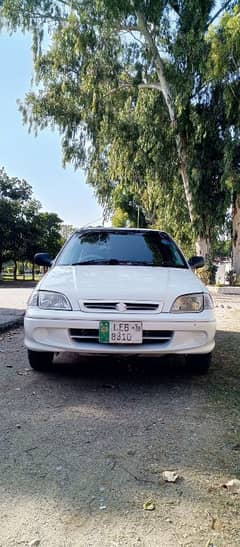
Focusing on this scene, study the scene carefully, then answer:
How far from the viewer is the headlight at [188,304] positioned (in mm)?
3396

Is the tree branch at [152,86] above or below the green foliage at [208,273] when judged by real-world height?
above

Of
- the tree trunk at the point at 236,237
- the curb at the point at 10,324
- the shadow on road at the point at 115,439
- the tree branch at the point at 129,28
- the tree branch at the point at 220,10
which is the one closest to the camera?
the shadow on road at the point at 115,439

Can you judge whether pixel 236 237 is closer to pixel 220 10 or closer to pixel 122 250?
pixel 220 10

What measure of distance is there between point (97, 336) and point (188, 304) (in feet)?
2.60

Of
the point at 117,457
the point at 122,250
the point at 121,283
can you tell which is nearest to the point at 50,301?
the point at 121,283

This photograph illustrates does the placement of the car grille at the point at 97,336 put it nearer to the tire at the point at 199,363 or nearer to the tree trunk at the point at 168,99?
the tire at the point at 199,363

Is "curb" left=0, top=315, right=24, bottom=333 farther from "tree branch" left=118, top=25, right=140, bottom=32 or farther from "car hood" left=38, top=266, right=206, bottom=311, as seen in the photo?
"tree branch" left=118, top=25, right=140, bottom=32

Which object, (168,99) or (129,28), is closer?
(168,99)

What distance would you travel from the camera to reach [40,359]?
3.74 metres

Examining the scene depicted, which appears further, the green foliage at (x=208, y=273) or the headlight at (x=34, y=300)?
the green foliage at (x=208, y=273)

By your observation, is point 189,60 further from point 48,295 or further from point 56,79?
point 48,295

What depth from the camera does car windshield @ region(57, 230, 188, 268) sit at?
4.34 m

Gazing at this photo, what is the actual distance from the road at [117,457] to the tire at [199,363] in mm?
81

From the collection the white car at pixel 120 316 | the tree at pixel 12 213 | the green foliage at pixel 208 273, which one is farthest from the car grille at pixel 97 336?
the tree at pixel 12 213
